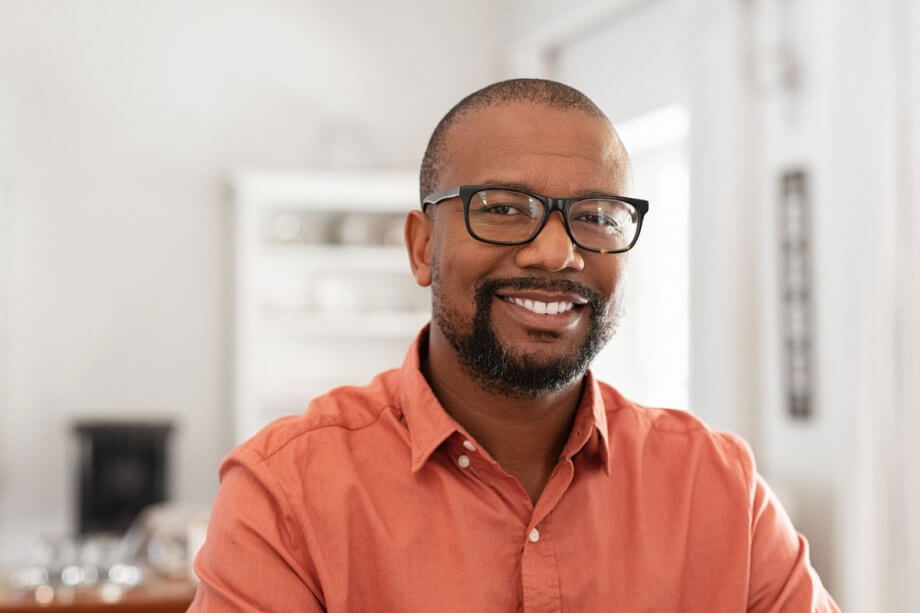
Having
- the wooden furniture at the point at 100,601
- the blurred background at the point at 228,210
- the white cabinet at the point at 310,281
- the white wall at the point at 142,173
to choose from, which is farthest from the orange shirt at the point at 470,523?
the white wall at the point at 142,173

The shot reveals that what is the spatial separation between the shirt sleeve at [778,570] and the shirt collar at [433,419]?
219 mm

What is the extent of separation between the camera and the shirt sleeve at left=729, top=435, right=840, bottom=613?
1.35 meters

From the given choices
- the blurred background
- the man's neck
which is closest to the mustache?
the man's neck

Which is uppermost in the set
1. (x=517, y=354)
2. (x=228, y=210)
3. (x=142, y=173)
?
(x=142, y=173)

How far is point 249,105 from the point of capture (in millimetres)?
5828

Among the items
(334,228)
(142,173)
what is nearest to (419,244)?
(334,228)

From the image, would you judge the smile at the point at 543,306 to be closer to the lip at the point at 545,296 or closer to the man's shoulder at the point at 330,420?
the lip at the point at 545,296

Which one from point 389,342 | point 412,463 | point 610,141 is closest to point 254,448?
point 412,463

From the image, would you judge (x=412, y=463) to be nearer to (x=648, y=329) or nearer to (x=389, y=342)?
(x=648, y=329)

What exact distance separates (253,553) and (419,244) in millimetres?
500

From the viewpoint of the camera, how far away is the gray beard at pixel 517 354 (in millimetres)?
1311

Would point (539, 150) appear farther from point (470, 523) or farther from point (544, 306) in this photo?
point (470, 523)

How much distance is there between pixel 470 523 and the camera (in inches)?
50.9

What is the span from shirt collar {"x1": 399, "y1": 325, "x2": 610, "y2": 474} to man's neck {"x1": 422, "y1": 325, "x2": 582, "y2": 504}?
0.03 meters
